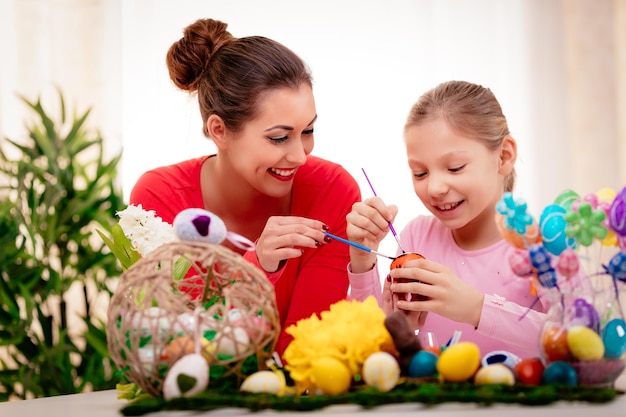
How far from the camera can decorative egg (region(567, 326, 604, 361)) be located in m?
0.98

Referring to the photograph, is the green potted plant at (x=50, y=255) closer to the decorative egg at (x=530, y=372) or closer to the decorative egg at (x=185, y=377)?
the decorative egg at (x=185, y=377)

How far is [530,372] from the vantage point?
1.01 meters

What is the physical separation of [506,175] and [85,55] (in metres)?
2.14

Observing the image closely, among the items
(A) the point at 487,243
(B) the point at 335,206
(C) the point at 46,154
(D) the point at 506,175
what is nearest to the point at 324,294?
(B) the point at 335,206

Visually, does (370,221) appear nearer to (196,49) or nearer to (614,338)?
(614,338)

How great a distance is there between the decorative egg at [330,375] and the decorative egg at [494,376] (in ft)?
0.57

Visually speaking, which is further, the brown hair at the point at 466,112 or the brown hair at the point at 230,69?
the brown hair at the point at 230,69

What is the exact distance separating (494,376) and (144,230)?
0.63 m

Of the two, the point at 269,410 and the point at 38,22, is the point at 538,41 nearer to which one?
the point at 38,22

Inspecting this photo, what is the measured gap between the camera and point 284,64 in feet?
5.74

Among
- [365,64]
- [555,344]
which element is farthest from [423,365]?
[365,64]

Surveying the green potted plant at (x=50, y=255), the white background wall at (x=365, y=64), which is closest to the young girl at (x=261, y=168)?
the green potted plant at (x=50, y=255)

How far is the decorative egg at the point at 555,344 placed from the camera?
100 centimetres

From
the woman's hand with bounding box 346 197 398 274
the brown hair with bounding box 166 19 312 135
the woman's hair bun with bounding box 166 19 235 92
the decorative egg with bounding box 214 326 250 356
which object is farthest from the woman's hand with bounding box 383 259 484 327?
the woman's hair bun with bounding box 166 19 235 92
